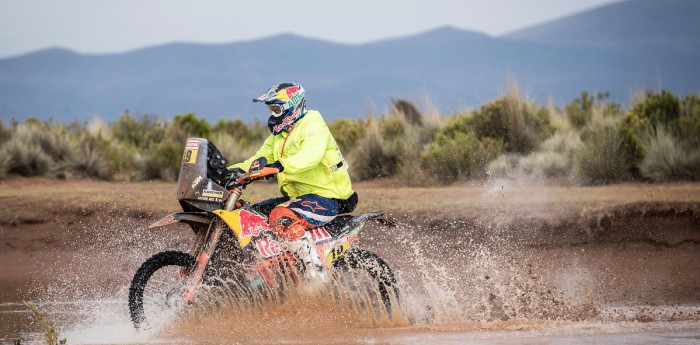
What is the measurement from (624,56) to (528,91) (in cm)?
17383

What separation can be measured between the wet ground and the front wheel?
154mm

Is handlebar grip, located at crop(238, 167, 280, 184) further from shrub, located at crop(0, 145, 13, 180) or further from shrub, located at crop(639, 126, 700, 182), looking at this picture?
shrub, located at crop(0, 145, 13, 180)

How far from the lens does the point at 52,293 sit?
12281 millimetres

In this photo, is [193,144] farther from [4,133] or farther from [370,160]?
[4,133]

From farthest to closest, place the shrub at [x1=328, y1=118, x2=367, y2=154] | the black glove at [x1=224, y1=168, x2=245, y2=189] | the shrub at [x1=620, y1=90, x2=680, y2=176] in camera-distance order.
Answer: the shrub at [x1=328, y1=118, x2=367, y2=154] → the shrub at [x1=620, y1=90, x2=680, y2=176] → the black glove at [x1=224, y1=168, x2=245, y2=189]

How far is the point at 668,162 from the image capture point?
18531 millimetres

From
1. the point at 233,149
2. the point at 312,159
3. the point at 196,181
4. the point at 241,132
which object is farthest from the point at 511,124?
the point at 196,181

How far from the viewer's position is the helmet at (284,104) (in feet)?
29.3

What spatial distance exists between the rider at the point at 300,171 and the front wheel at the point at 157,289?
849 mm

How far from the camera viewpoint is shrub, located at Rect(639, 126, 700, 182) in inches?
724

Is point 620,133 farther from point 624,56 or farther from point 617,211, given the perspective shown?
point 624,56

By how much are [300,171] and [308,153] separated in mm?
163

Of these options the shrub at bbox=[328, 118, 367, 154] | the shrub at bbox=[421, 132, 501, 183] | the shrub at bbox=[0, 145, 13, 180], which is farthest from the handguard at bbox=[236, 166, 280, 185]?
the shrub at bbox=[328, 118, 367, 154]

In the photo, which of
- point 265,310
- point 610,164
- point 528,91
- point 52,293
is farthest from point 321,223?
point 528,91
